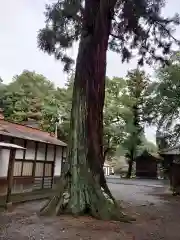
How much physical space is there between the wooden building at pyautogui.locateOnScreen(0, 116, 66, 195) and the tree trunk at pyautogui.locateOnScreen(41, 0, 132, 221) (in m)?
4.56

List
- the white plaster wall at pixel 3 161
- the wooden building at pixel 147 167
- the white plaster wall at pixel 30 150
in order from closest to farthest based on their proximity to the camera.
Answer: the white plaster wall at pixel 3 161, the white plaster wall at pixel 30 150, the wooden building at pixel 147 167

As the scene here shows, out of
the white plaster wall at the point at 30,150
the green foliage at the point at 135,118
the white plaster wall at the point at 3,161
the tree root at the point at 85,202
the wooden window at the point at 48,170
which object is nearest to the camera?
the tree root at the point at 85,202

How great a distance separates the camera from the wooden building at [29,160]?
1245cm

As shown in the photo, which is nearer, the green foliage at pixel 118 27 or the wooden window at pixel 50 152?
the green foliage at pixel 118 27

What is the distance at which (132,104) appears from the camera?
108ft

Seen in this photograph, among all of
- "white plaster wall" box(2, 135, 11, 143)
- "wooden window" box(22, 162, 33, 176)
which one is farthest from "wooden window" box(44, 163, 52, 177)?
"white plaster wall" box(2, 135, 11, 143)

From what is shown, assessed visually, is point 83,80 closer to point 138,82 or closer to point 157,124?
point 157,124

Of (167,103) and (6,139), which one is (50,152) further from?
(167,103)

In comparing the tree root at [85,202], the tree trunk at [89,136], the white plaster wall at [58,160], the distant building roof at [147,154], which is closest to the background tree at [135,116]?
the distant building roof at [147,154]

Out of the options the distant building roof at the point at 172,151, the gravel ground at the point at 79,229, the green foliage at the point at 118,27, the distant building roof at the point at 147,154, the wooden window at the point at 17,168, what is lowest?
the gravel ground at the point at 79,229

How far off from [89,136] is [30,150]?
681cm

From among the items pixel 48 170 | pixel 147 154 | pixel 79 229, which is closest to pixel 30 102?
pixel 48 170

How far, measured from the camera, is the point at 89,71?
8719mm

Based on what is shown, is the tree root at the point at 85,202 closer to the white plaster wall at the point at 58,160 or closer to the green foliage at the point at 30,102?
the white plaster wall at the point at 58,160
